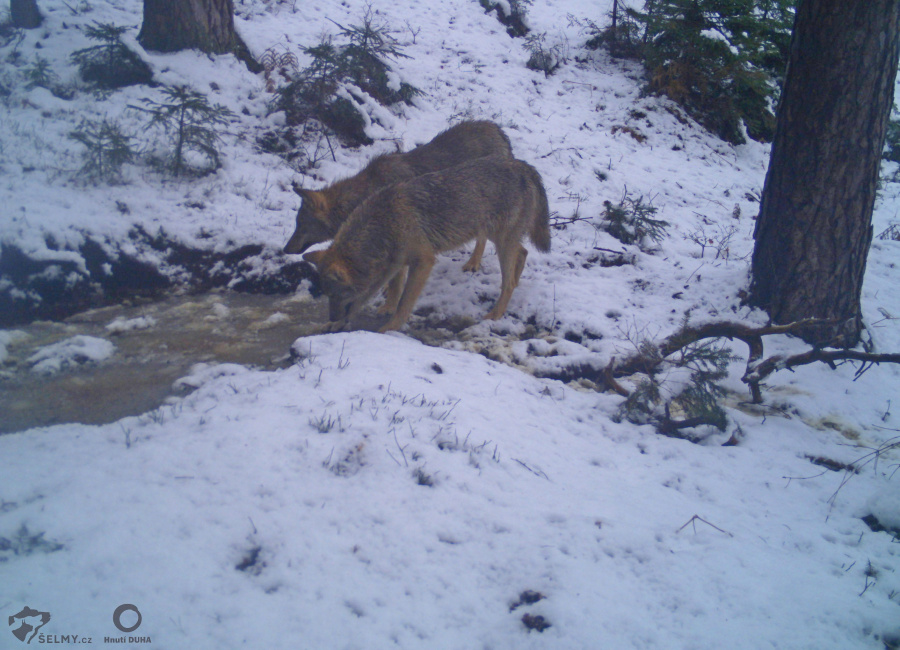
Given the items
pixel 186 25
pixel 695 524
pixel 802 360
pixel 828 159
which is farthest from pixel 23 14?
pixel 802 360

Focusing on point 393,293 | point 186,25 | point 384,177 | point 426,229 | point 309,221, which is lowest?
point 393,293

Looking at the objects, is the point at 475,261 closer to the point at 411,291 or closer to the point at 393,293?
the point at 393,293

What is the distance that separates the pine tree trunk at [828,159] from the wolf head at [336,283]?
444 cm

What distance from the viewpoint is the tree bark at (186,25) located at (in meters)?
8.84

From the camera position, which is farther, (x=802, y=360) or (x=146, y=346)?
(x=146, y=346)

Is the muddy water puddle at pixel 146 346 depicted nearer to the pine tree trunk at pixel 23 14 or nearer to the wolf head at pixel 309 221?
the wolf head at pixel 309 221

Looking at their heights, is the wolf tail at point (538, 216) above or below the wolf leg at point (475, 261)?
above

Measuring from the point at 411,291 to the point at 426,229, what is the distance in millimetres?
767

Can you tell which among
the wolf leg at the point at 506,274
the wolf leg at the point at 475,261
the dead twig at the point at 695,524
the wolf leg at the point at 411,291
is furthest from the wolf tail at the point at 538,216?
the dead twig at the point at 695,524

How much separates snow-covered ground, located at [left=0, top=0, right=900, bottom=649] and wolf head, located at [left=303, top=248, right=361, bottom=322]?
3.13 ft

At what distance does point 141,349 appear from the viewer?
4922mm

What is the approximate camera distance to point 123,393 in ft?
13.6

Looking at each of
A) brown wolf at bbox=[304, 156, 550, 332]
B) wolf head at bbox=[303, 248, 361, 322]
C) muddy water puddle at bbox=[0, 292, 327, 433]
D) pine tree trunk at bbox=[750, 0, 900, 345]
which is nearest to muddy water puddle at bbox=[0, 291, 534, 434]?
muddy water puddle at bbox=[0, 292, 327, 433]

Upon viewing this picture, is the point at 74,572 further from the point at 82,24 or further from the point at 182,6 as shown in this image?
the point at 82,24
